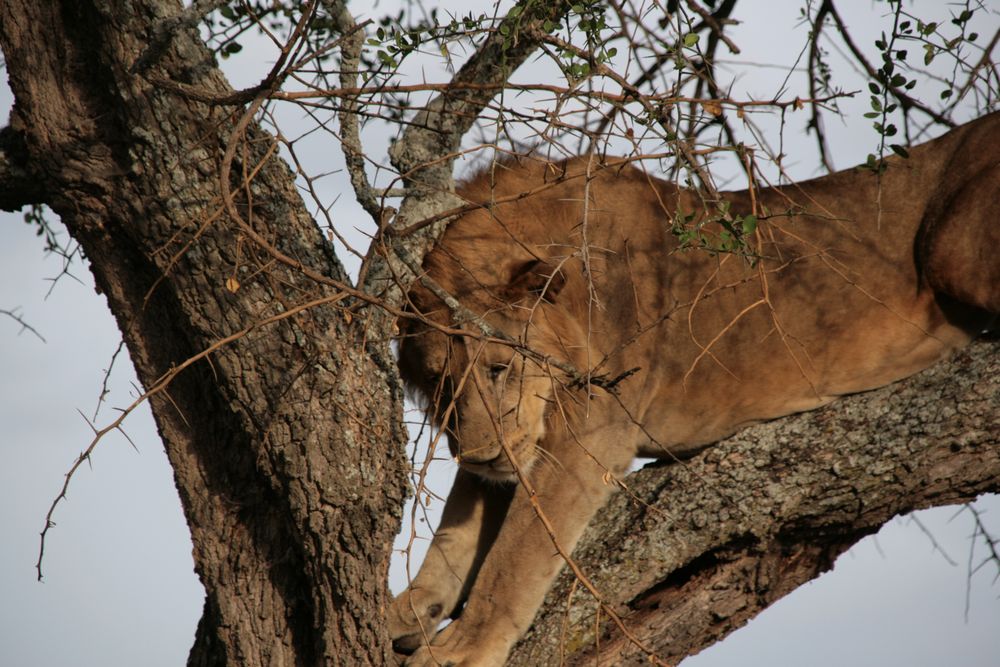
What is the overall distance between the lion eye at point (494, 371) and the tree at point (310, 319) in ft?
1.74

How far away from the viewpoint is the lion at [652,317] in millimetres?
3375

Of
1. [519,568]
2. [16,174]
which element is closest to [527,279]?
[519,568]

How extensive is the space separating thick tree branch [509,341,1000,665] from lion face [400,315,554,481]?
1.79 ft

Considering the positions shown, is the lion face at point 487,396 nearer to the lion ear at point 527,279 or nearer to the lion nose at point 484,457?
the lion nose at point 484,457

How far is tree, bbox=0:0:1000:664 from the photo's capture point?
2418mm

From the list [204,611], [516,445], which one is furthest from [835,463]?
[204,611]

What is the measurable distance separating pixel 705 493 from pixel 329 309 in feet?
4.01

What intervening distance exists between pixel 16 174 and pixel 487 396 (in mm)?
1585

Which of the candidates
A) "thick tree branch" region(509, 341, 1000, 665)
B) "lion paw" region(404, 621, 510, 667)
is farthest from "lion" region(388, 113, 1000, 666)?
"thick tree branch" region(509, 341, 1000, 665)

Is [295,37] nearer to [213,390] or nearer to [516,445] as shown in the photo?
[213,390]

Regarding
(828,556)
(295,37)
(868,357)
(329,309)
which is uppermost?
(295,37)

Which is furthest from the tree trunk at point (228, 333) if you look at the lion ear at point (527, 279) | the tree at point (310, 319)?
the lion ear at point (527, 279)

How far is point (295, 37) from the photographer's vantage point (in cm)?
201

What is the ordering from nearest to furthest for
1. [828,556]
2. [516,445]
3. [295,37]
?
[295,37] < [828,556] < [516,445]
